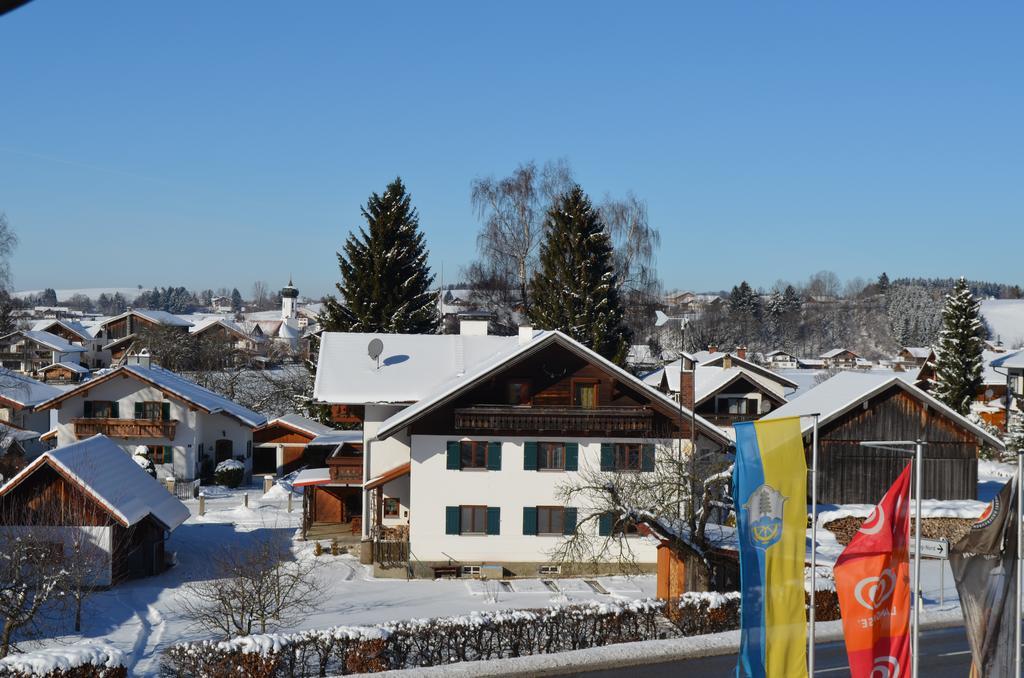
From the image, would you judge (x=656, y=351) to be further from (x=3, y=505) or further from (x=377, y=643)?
(x=377, y=643)

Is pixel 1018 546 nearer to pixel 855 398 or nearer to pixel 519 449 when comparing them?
pixel 519 449

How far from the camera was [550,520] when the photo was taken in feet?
108

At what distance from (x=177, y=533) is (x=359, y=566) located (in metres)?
9.79

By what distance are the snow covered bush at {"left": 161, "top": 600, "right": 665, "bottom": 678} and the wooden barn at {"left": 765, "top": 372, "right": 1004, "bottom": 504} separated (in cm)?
1991

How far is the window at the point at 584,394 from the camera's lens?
109ft

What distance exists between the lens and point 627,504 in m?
26.9

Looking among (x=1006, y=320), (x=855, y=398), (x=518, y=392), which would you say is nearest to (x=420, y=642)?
(x=518, y=392)

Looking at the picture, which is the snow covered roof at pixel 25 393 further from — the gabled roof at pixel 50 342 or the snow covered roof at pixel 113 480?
the gabled roof at pixel 50 342

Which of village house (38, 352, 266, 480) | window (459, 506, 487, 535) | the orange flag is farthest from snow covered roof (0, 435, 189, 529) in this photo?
the orange flag

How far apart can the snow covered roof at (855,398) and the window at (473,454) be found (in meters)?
Answer: 12.0

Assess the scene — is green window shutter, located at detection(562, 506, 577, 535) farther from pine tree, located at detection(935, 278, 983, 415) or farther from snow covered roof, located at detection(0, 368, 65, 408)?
pine tree, located at detection(935, 278, 983, 415)

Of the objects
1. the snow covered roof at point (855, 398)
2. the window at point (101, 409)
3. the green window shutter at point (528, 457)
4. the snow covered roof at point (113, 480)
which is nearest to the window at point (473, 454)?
the green window shutter at point (528, 457)

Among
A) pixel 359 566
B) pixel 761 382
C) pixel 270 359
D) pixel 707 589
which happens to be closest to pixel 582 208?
pixel 761 382

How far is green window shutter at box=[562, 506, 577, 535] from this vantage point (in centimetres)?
3275
